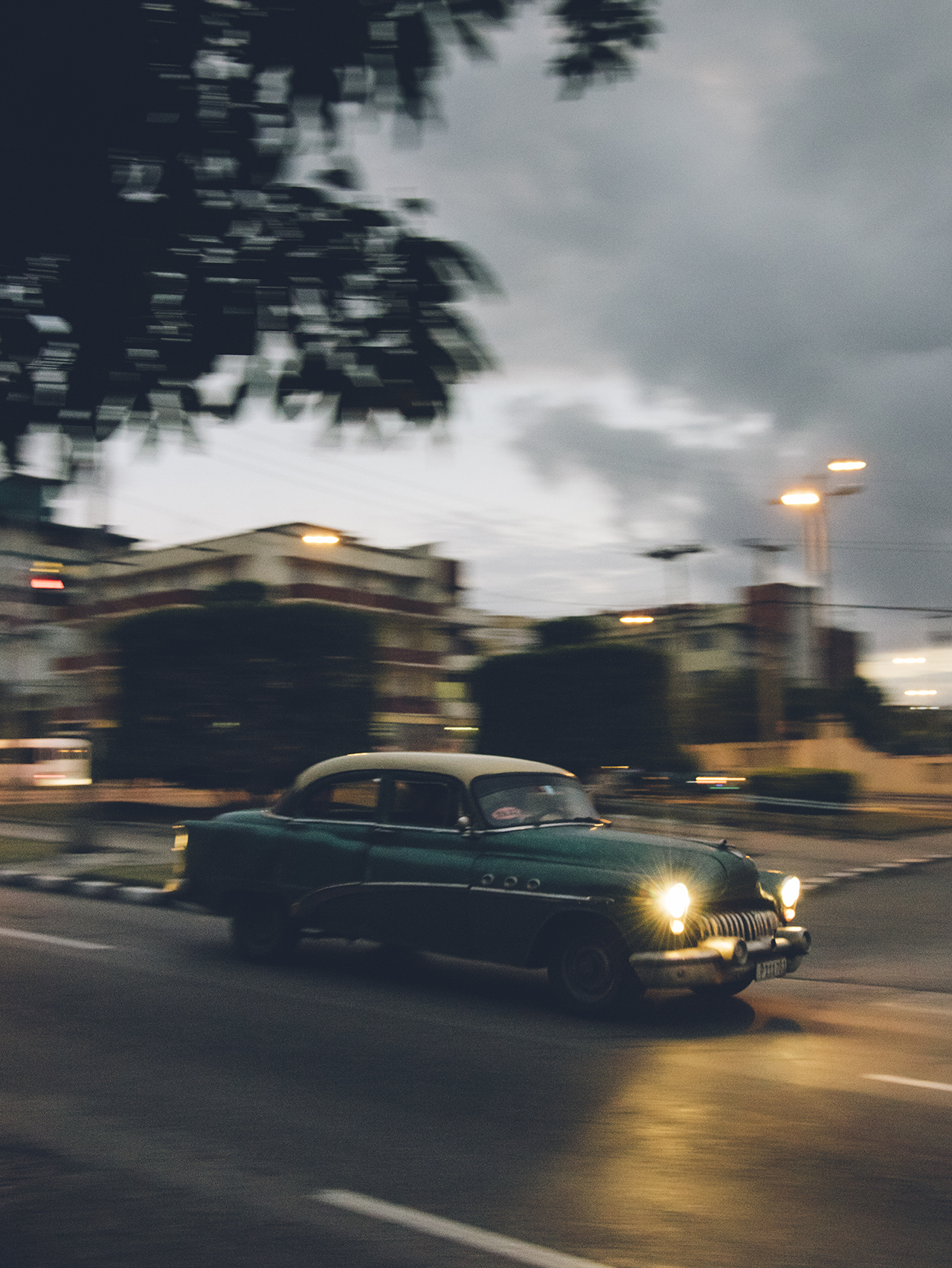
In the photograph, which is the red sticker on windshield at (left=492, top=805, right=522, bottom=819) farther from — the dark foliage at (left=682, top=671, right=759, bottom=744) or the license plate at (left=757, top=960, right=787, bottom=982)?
the dark foliage at (left=682, top=671, right=759, bottom=744)

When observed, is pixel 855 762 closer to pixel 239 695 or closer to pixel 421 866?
pixel 239 695

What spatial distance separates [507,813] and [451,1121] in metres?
3.40

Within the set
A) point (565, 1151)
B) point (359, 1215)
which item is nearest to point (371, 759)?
point (565, 1151)

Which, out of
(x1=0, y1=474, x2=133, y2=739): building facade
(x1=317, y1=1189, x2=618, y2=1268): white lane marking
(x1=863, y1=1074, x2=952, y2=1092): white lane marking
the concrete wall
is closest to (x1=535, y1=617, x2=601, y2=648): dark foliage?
(x1=0, y1=474, x2=133, y2=739): building facade

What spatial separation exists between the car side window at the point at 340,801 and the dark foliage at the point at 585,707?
62.3ft

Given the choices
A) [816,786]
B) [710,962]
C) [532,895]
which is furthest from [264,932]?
[816,786]

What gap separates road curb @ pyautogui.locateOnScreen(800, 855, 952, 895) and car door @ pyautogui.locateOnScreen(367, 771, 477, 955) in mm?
7435

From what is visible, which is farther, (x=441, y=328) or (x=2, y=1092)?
(x=2, y=1092)

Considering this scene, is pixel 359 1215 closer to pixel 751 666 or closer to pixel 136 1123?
pixel 136 1123

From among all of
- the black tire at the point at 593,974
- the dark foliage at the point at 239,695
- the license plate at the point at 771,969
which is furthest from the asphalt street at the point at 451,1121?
the dark foliage at the point at 239,695

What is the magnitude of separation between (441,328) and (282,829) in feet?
20.4

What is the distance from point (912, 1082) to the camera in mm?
6617

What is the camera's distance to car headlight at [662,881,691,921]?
7844 mm

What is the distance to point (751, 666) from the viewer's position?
7912 centimetres
